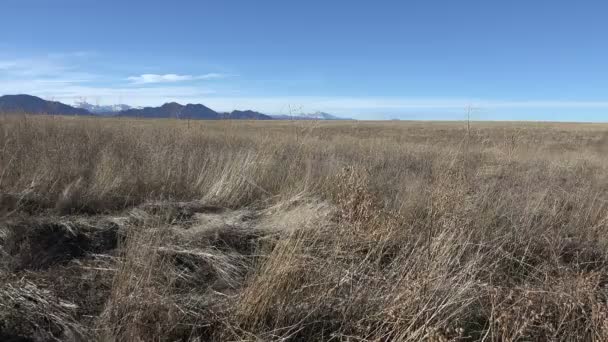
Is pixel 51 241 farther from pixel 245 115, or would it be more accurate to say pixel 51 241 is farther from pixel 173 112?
pixel 245 115

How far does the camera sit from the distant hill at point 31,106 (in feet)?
28.4

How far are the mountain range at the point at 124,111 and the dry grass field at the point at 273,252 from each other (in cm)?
183

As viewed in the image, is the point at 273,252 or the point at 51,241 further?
the point at 51,241

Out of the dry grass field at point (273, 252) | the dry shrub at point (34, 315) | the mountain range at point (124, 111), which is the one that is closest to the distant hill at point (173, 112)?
the mountain range at point (124, 111)

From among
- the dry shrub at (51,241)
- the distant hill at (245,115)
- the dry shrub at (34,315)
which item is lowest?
the dry shrub at (34,315)

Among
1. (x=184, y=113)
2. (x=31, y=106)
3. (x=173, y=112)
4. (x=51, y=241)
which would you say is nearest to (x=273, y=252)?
(x=51, y=241)

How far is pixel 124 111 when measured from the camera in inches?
447

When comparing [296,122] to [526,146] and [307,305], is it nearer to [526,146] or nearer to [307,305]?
[307,305]

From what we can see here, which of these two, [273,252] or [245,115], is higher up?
[245,115]

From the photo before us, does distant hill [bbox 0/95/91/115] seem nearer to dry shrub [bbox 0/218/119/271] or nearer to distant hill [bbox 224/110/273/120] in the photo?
distant hill [bbox 224/110/273/120]

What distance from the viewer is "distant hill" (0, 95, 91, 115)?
8649 millimetres

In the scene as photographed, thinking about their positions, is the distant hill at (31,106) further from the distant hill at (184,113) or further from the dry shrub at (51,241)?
the dry shrub at (51,241)

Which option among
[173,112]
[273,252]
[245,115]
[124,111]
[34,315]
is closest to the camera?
[34,315]

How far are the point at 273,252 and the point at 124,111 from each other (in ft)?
30.7
